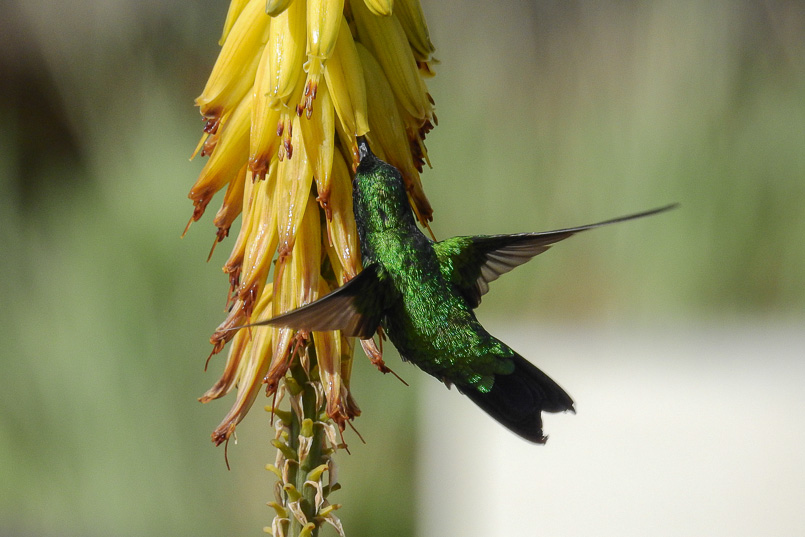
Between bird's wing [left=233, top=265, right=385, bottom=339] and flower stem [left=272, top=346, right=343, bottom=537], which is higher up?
bird's wing [left=233, top=265, right=385, bottom=339]

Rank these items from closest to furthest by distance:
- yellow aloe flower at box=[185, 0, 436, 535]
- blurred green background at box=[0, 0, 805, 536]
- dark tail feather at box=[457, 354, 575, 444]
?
yellow aloe flower at box=[185, 0, 436, 535] < dark tail feather at box=[457, 354, 575, 444] < blurred green background at box=[0, 0, 805, 536]

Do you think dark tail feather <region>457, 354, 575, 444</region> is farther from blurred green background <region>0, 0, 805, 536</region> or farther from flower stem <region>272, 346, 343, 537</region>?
blurred green background <region>0, 0, 805, 536</region>

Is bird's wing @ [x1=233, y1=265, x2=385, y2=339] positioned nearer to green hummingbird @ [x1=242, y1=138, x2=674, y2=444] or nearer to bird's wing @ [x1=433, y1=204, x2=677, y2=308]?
green hummingbird @ [x1=242, y1=138, x2=674, y2=444]

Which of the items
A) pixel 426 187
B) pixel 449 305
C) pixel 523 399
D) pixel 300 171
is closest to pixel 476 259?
pixel 449 305

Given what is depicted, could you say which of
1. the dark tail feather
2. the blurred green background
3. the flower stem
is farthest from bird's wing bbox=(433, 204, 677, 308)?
the blurred green background

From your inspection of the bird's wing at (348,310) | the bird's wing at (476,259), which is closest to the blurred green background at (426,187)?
the bird's wing at (476,259)

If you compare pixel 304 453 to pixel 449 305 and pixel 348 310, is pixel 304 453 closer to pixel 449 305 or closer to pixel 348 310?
pixel 348 310

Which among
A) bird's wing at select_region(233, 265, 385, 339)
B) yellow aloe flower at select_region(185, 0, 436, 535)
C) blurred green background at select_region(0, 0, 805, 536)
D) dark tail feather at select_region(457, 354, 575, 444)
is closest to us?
bird's wing at select_region(233, 265, 385, 339)

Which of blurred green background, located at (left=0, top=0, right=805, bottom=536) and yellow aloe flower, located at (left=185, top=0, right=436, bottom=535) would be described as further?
blurred green background, located at (left=0, top=0, right=805, bottom=536)

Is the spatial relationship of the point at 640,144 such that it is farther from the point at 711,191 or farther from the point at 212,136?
the point at 212,136
